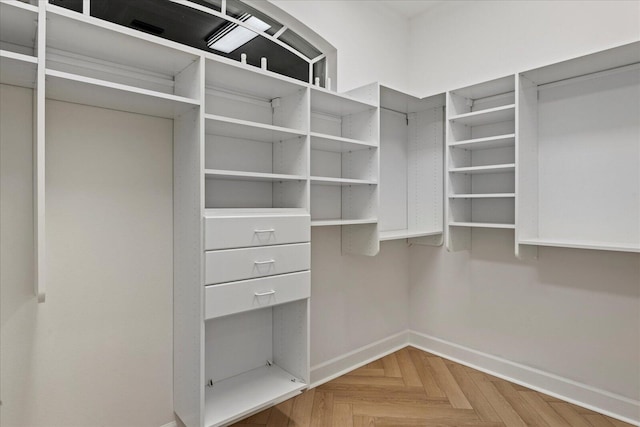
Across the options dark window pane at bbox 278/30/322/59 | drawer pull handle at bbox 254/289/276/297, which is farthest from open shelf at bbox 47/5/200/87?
drawer pull handle at bbox 254/289/276/297

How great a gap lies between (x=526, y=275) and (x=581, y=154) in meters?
0.94

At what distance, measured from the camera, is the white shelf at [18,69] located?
1.24 m

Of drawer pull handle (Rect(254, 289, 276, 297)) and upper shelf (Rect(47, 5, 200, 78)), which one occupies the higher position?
upper shelf (Rect(47, 5, 200, 78))

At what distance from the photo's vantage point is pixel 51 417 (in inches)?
65.4

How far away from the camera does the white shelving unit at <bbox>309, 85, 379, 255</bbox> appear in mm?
2486

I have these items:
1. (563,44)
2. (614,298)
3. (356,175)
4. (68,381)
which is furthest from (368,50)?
(68,381)

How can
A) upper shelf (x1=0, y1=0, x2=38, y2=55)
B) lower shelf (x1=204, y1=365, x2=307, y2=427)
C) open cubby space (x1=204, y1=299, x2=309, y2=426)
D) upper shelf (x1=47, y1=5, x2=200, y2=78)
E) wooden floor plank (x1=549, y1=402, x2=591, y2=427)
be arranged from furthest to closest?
wooden floor plank (x1=549, y1=402, x2=591, y2=427) < open cubby space (x1=204, y1=299, x2=309, y2=426) < lower shelf (x1=204, y1=365, x2=307, y2=427) < upper shelf (x1=47, y1=5, x2=200, y2=78) < upper shelf (x1=0, y1=0, x2=38, y2=55)

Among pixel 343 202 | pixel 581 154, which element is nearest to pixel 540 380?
pixel 581 154

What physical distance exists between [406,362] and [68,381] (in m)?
2.41

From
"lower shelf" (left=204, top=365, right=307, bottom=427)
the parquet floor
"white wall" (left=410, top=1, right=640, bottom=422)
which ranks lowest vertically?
the parquet floor

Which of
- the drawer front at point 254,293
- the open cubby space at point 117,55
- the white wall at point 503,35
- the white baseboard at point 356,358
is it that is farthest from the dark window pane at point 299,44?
the white baseboard at point 356,358

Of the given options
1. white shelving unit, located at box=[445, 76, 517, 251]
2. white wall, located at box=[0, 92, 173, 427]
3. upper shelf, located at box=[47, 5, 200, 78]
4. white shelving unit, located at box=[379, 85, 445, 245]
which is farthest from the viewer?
white shelving unit, located at box=[379, 85, 445, 245]

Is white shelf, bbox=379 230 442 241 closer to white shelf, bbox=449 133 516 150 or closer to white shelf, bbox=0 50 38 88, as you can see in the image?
white shelf, bbox=449 133 516 150

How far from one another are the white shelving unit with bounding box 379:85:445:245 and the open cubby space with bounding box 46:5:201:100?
1761 mm
